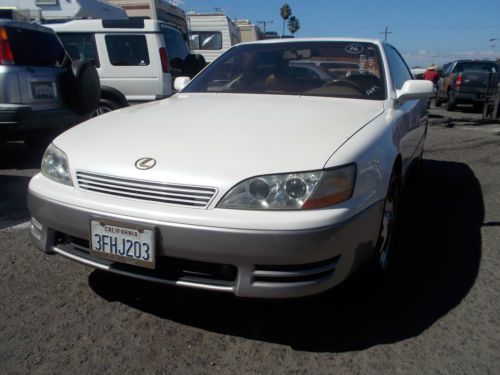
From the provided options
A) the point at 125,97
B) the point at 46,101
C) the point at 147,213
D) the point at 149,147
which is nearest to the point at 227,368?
the point at 147,213

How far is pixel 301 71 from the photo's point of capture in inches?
135

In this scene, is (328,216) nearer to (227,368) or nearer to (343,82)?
(227,368)

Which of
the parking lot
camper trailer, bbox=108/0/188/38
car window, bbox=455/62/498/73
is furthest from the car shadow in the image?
car window, bbox=455/62/498/73

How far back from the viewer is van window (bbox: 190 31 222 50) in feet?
48.4

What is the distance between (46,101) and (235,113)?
3.54 m

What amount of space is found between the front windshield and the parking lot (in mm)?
1243

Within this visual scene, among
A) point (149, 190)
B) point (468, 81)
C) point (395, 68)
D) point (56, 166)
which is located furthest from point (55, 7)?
point (468, 81)

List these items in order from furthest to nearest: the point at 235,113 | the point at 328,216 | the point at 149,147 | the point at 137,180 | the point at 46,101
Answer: the point at 46,101
the point at 235,113
the point at 149,147
the point at 137,180
the point at 328,216

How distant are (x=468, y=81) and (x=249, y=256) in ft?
44.1

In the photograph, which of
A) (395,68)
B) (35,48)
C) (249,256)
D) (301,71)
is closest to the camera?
(249,256)

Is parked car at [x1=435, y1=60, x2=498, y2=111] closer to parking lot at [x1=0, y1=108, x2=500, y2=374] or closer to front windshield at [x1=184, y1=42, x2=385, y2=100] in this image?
front windshield at [x1=184, y1=42, x2=385, y2=100]

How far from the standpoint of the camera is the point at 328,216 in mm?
1877

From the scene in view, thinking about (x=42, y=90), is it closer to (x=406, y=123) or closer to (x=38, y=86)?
(x=38, y=86)

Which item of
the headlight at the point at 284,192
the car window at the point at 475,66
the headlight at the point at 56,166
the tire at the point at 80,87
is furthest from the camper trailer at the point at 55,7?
the car window at the point at 475,66
